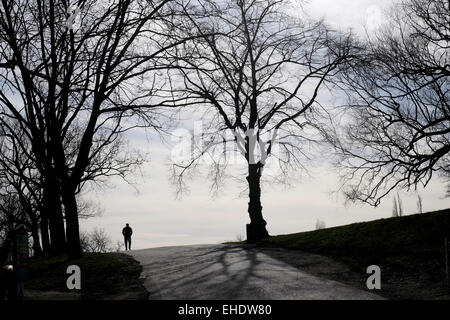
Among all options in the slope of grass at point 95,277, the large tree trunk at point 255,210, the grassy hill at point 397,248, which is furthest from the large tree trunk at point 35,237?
the grassy hill at point 397,248

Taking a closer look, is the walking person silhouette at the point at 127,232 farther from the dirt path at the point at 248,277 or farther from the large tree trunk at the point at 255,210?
the dirt path at the point at 248,277

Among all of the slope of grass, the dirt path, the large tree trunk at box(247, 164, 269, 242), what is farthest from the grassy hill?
the slope of grass

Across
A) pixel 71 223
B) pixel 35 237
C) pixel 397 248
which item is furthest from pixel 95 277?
pixel 35 237

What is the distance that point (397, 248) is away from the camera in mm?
17703

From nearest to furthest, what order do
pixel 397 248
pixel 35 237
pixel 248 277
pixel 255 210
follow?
pixel 248 277, pixel 397 248, pixel 255 210, pixel 35 237

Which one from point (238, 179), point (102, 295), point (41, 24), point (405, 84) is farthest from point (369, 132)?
point (102, 295)

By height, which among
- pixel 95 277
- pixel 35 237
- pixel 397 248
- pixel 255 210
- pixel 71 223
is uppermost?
pixel 255 210

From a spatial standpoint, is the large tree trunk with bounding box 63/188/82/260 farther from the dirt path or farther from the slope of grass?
the dirt path

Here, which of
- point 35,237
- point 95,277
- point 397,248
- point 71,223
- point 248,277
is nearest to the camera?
point 248,277

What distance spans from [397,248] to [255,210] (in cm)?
1295

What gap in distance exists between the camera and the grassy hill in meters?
13.8

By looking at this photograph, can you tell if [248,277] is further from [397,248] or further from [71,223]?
[71,223]
